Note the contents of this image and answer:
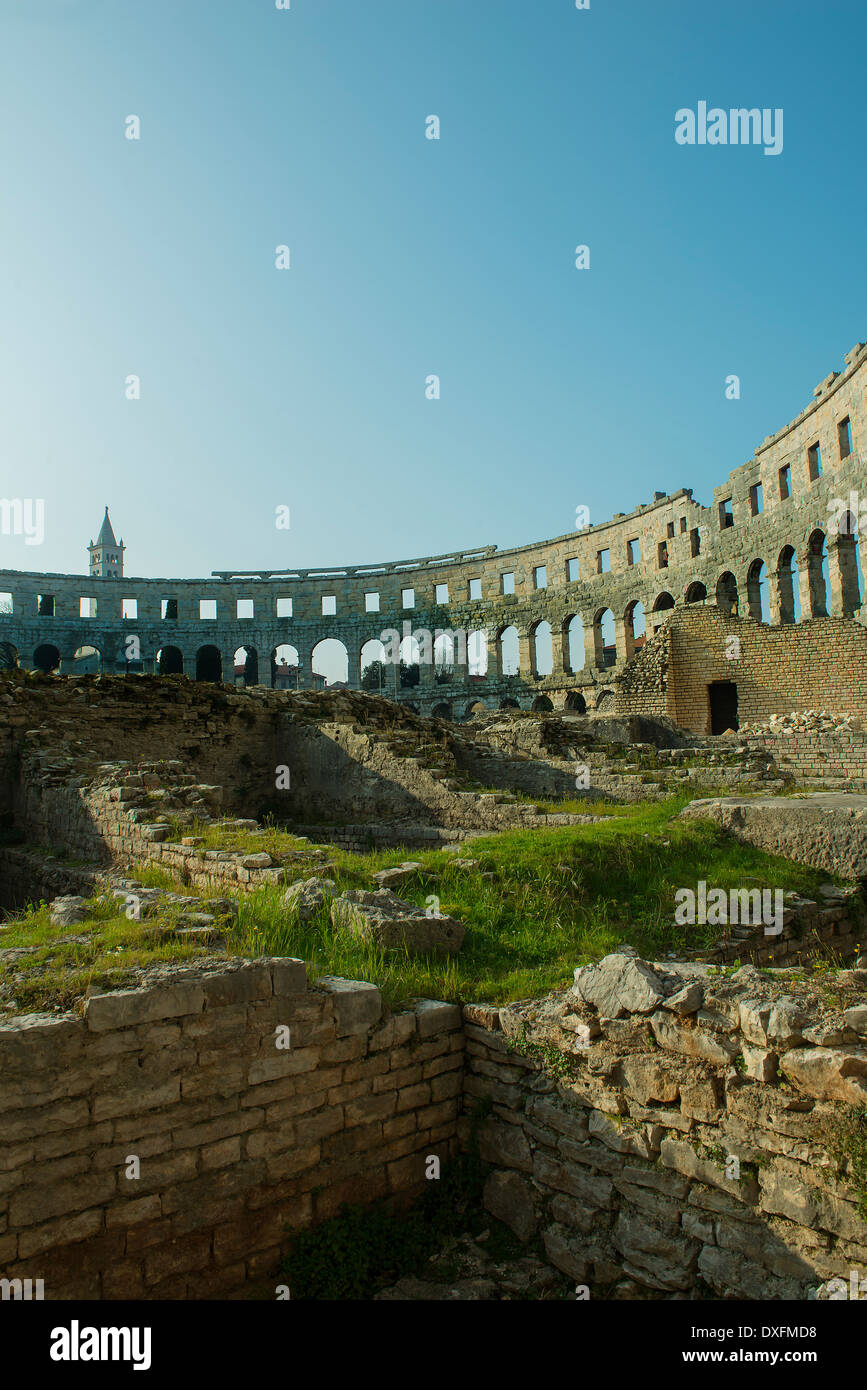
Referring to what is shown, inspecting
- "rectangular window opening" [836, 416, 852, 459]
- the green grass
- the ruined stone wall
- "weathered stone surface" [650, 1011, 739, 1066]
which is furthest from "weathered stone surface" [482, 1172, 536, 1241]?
"rectangular window opening" [836, 416, 852, 459]

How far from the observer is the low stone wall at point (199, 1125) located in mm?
3355

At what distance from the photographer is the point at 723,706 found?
2523 cm

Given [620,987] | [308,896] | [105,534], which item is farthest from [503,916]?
[105,534]

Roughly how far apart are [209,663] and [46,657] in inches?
328

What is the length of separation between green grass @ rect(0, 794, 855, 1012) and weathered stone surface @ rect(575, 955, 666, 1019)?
26.9 inches

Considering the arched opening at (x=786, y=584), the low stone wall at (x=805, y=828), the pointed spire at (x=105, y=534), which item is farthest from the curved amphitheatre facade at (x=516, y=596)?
the pointed spire at (x=105, y=534)

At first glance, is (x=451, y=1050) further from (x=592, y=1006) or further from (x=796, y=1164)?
(x=796, y=1164)

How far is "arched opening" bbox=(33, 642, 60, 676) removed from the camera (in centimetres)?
4125

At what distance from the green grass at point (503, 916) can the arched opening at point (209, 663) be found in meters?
38.1

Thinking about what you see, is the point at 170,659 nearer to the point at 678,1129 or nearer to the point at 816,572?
the point at 816,572

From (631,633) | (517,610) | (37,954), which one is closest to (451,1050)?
(37,954)

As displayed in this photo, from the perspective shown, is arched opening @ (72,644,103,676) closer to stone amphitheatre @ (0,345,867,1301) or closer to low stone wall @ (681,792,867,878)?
stone amphitheatre @ (0,345,867,1301)

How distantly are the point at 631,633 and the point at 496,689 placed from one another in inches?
289
